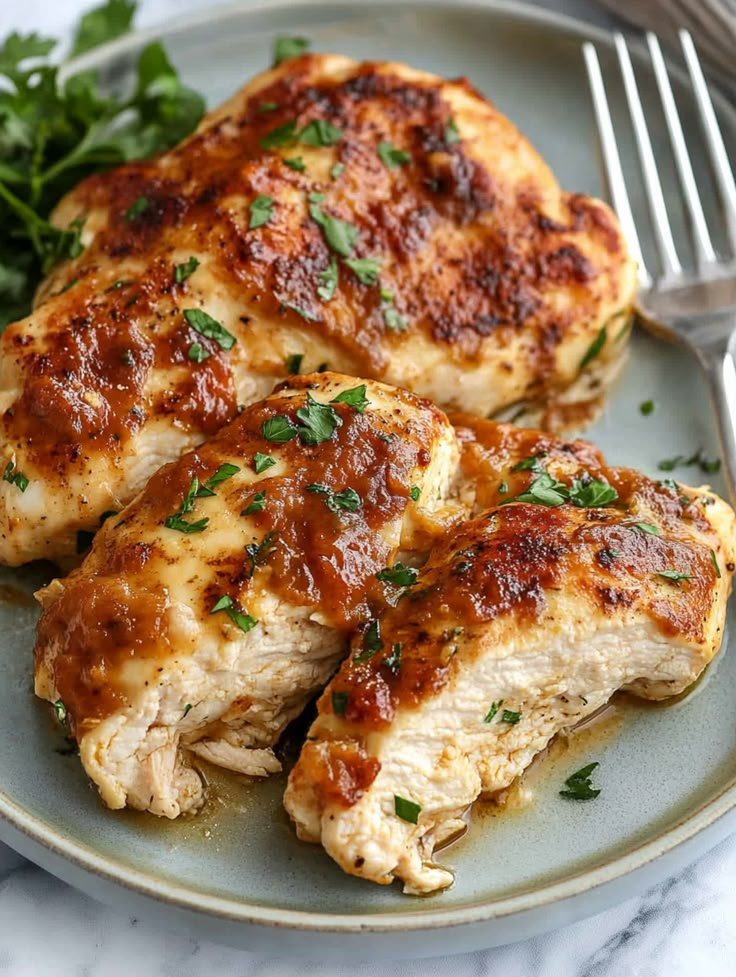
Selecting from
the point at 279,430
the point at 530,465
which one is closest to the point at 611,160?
the point at 530,465

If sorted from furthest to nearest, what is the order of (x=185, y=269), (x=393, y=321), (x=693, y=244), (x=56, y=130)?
(x=56, y=130), (x=693, y=244), (x=393, y=321), (x=185, y=269)

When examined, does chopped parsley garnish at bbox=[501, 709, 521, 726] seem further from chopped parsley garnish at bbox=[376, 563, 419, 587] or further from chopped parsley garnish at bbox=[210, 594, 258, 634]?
chopped parsley garnish at bbox=[210, 594, 258, 634]

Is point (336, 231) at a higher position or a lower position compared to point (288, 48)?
lower

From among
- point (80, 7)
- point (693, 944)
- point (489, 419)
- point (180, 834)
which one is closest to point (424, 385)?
point (489, 419)

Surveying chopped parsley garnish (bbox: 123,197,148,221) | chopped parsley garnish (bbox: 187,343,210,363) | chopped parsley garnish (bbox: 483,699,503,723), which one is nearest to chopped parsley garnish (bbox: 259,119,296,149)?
chopped parsley garnish (bbox: 123,197,148,221)

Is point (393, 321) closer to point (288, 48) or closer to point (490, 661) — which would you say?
point (490, 661)

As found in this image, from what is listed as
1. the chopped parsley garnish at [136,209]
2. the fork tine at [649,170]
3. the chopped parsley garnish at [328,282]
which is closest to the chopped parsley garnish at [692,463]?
the fork tine at [649,170]

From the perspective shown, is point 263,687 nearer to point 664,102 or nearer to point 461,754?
point 461,754
